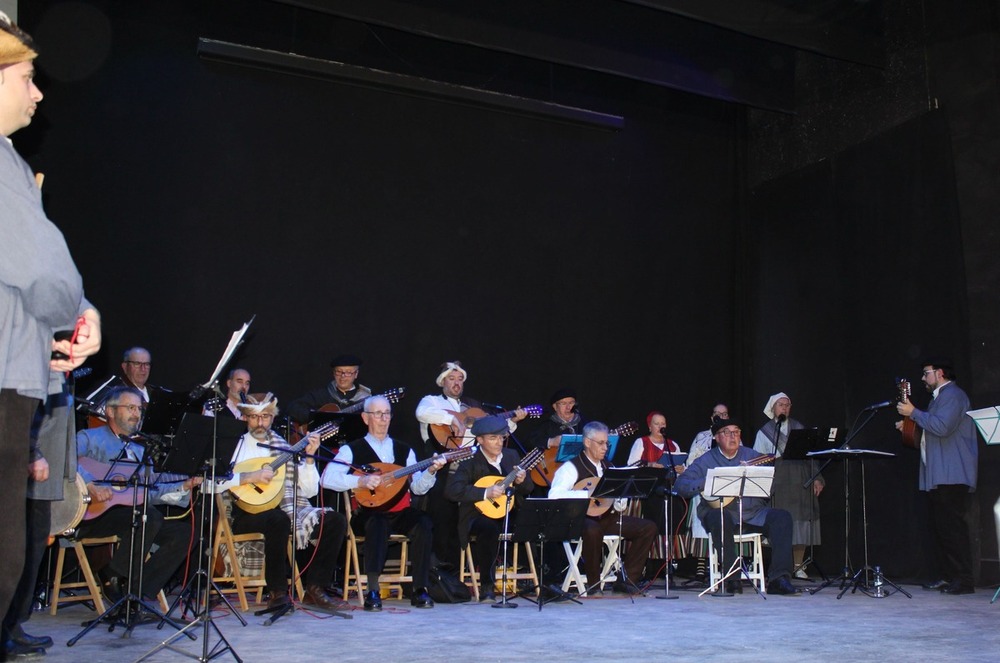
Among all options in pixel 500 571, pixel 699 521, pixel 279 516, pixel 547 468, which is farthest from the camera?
pixel 699 521

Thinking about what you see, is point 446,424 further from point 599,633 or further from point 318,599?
point 599,633

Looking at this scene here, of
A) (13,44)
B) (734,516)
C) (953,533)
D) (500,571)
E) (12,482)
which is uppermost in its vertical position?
(13,44)

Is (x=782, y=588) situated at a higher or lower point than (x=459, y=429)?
lower

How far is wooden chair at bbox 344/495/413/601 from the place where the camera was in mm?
6668

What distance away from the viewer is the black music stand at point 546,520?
6.41m

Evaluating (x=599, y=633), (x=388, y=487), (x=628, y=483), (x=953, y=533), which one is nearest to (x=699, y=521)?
(x=628, y=483)

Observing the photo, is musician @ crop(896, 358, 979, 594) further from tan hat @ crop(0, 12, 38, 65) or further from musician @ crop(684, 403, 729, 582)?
tan hat @ crop(0, 12, 38, 65)

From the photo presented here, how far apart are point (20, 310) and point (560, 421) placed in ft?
23.5

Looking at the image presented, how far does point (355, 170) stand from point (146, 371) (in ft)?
8.97

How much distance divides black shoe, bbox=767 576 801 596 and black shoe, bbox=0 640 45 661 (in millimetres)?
5458

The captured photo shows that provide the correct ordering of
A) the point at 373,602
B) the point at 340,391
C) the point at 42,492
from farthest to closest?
the point at 340,391 < the point at 373,602 < the point at 42,492

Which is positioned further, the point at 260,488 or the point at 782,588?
the point at 782,588

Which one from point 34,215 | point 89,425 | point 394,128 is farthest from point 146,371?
point 34,215

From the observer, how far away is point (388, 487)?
6.71 m
